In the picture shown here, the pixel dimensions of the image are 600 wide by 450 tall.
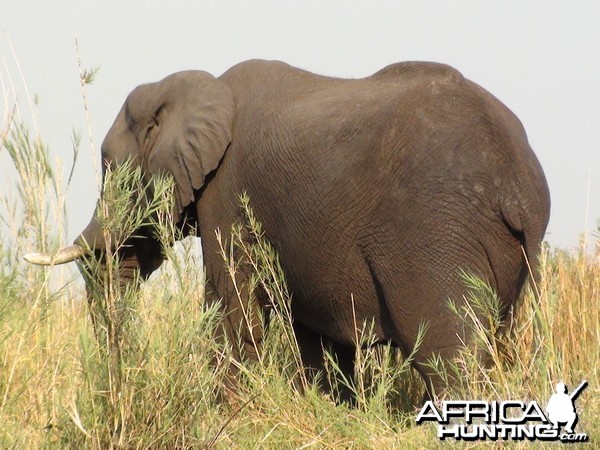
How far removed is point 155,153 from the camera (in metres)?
7.29

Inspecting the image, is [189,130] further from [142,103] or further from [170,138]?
[142,103]

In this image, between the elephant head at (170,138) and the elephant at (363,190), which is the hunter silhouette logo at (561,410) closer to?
the elephant at (363,190)

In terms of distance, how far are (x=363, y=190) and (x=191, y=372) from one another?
1.81 meters

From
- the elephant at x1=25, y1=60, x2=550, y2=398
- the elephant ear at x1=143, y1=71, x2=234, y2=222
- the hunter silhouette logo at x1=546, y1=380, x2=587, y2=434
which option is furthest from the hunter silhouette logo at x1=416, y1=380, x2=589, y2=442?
the elephant ear at x1=143, y1=71, x2=234, y2=222

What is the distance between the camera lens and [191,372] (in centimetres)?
443

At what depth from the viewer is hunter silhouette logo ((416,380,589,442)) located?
14.1ft

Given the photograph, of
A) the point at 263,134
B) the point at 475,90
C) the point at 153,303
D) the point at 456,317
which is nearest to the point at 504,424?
the point at 456,317

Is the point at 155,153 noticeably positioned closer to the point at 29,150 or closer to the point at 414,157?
the point at 29,150

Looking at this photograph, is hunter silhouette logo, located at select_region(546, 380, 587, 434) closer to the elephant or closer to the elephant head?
the elephant

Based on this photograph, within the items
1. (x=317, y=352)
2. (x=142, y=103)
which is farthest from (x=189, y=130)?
(x=317, y=352)

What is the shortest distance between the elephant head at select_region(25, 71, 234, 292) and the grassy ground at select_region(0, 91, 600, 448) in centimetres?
62

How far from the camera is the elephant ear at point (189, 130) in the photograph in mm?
6949

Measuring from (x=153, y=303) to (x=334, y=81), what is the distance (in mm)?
2363

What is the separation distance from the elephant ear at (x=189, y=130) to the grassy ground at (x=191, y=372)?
0.69 metres
